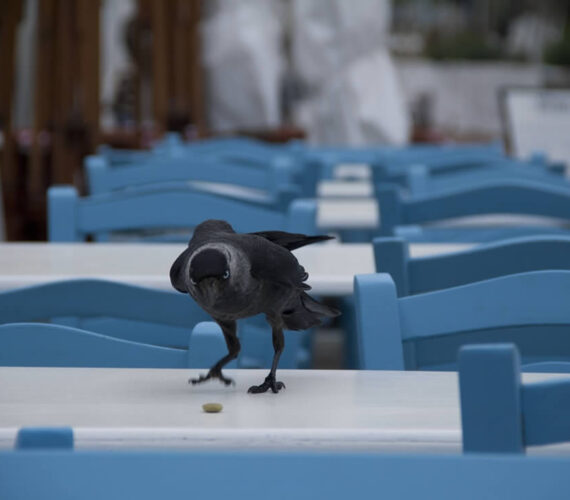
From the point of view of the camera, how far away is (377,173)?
379 centimetres

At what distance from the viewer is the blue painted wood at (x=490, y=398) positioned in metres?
0.74

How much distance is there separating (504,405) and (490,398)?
12 millimetres

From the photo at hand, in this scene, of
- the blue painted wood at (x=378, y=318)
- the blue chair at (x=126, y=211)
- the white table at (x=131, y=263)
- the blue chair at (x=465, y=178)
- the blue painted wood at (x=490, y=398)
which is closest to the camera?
the blue painted wood at (x=490, y=398)

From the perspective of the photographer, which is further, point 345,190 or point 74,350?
point 345,190

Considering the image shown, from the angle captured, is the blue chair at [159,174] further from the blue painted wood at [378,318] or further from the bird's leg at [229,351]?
the bird's leg at [229,351]

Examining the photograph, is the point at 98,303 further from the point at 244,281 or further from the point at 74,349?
the point at 244,281

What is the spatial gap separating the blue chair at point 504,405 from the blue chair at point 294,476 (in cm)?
13

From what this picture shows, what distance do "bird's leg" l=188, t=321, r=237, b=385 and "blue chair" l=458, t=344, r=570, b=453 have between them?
29 centimetres

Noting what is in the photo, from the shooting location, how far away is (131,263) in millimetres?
2105

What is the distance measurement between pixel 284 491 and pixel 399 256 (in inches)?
36.3

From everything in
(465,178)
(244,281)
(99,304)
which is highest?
(244,281)

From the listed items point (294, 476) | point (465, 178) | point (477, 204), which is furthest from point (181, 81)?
point (294, 476)

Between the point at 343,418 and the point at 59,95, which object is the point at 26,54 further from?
the point at 343,418

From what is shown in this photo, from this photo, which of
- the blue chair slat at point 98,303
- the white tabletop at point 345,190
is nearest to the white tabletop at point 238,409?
the blue chair slat at point 98,303
